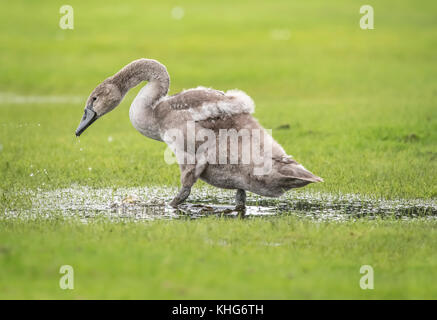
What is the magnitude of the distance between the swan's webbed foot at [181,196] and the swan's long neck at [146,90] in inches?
29.0

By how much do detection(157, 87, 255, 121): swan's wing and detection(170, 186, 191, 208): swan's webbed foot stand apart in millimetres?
929

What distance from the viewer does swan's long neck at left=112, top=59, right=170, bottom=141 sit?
30.1ft

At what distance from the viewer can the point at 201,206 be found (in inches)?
375

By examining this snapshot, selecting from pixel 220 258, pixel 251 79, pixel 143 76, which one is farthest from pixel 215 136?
pixel 251 79

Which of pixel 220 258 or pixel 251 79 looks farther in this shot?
pixel 251 79

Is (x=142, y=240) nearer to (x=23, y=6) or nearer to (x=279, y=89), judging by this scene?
(x=279, y=89)

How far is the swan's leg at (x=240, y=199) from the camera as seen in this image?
9453 mm

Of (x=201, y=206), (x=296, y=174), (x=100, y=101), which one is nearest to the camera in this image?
(x=296, y=174)

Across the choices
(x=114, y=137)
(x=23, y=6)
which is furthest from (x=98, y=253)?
(x=23, y=6)

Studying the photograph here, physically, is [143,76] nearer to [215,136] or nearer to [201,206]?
[215,136]

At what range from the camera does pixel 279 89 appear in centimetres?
2294

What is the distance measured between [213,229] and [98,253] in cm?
149

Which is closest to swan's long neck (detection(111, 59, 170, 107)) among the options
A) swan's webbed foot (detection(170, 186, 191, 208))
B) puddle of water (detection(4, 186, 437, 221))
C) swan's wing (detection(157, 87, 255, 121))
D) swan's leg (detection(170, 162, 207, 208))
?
swan's wing (detection(157, 87, 255, 121))

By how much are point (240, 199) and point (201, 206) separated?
52 centimetres
